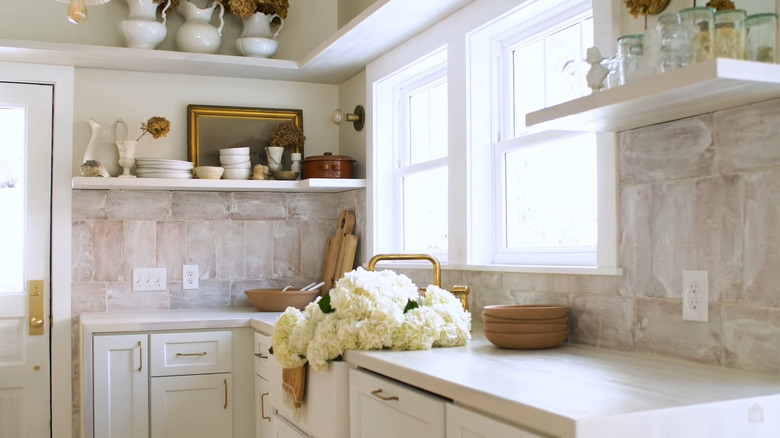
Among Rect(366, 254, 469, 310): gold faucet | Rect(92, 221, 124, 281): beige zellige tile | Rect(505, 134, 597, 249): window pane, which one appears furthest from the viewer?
Rect(92, 221, 124, 281): beige zellige tile

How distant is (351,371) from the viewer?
7.45 feet

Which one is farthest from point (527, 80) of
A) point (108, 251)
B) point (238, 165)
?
point (108, 251)

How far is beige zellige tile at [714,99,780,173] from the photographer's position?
1694 millimetres

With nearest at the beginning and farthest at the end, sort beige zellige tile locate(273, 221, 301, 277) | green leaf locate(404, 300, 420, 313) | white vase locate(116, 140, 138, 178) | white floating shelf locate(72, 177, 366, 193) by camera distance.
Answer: green leaf locate(404, 300, 420, 313) → white floating shelf locate(72, 177, 366, 193) → white vase locate(116, 140, 138, 178) → beige zellige tile locate(273, 221, 301, 277)

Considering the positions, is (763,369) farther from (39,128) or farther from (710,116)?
(39,128)

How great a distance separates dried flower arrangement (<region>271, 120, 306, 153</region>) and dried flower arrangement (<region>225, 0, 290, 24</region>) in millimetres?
557

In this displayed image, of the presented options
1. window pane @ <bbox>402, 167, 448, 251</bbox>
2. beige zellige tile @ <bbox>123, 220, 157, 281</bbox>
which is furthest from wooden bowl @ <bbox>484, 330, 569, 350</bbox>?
beige zellige tile @ <bbox>123, 220, 157, 281</bbox>

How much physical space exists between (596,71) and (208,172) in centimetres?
230

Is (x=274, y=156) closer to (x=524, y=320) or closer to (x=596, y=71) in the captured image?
(x=524, y=320)

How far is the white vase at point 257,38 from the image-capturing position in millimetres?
3885

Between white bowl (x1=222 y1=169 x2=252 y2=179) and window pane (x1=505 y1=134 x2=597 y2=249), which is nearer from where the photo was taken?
window pane (x1=505 y1=134 x2=597 y2=249)

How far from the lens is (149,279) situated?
385 cm

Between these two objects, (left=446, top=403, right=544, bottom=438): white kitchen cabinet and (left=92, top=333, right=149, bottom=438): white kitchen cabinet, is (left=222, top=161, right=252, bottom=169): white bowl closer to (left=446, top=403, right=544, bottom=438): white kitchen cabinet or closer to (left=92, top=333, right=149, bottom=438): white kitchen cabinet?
(left=92, top=333, right=149, bottom=438): white kitchen cabinet

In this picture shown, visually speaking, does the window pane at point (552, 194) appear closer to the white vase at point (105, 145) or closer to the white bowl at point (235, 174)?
the white bowl at point (235, 174)
